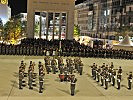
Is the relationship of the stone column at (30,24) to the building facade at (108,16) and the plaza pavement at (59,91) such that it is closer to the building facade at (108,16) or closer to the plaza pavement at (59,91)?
the plaza pavement at (59,91)

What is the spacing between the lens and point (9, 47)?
3822 centimetres

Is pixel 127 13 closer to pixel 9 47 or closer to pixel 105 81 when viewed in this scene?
pixel 9 47

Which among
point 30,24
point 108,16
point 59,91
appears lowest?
point 59,91

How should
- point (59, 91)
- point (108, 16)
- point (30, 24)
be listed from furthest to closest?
1. point (108, 16)
2. point (30, 24)
3. point (59, 91)

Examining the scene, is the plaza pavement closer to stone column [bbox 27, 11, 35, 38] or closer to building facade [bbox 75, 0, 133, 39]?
stone column [bbox 27, 11, 35, 38]

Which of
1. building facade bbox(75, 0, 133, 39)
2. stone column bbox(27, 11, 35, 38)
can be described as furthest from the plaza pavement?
building facade bbox(75, 0, 133, 39)

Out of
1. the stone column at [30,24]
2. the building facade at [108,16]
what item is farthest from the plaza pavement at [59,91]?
the building facade at [108,16]

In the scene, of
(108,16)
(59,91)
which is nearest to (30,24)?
(59,91)

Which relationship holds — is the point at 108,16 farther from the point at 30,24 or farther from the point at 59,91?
the point at 59,91

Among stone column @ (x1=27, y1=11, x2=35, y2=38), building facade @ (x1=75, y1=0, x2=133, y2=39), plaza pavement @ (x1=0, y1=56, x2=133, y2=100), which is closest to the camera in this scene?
plaza pavement @ (x1=0, y1=56, x2=133, y2=100)

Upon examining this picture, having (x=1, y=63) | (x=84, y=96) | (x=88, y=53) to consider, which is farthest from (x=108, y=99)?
(x=88, y=53)

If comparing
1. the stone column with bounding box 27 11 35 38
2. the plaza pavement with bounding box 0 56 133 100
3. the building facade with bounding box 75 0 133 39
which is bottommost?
the plaza pavement with bounding box 0 56 133 100

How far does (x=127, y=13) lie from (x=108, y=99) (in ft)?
276

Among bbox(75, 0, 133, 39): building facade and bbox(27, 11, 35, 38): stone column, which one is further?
bbox(75, 0, 133, 39): building facade
